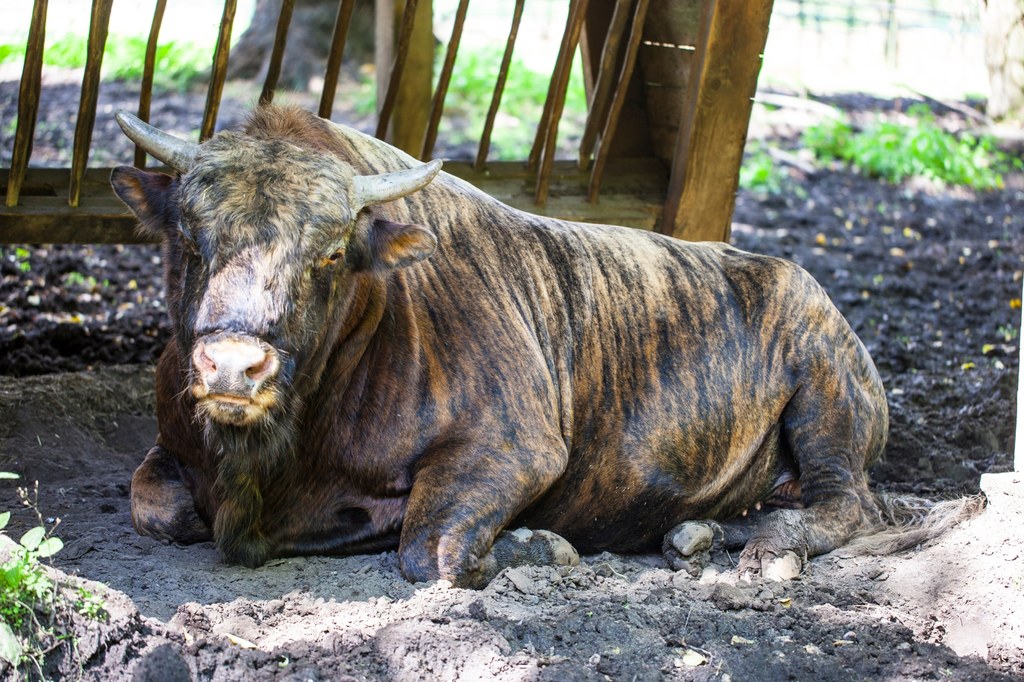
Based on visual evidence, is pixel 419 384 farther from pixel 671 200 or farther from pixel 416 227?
pixel 671 200

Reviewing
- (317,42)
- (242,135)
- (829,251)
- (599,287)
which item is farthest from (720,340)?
(317,42)

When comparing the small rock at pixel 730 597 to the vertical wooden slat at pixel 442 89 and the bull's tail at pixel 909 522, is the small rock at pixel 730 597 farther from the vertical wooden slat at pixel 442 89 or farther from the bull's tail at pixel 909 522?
the vertical wooden slat at pixel 442 89

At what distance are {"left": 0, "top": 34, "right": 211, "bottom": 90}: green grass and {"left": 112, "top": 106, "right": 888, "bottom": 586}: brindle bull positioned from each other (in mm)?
11789

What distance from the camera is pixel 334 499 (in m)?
4.95

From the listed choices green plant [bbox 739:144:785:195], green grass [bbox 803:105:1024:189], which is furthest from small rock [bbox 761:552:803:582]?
green grass [bbox 803:105:1024:189]

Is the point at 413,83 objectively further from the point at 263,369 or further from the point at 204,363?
the point at 204,363

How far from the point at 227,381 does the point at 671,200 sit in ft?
13.7

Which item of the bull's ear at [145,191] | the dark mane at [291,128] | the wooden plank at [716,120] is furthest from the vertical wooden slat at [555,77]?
the bull's ear at [145,191]

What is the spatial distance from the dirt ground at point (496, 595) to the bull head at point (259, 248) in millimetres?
774

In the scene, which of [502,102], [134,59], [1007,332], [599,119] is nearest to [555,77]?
[599,119]

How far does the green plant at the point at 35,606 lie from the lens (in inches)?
133

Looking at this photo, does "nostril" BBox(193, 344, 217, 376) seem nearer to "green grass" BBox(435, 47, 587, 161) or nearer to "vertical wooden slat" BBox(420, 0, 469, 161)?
"vertical wooden slat" BBox(420, 0, 469, 161)

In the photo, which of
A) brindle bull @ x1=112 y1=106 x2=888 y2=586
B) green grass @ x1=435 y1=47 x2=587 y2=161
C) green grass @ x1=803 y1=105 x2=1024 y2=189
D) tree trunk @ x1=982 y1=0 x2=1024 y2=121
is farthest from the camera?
tree trunk @ x1=982 y1=0 x2=1024 y2=121

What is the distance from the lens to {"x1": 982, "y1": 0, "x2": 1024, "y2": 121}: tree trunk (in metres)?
17.4
